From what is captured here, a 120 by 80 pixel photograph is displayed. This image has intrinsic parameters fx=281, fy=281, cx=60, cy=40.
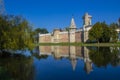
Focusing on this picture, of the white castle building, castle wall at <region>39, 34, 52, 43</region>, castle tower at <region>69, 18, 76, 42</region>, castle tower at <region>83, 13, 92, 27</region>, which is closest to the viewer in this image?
the white castle building

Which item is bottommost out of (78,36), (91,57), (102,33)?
(91,57)

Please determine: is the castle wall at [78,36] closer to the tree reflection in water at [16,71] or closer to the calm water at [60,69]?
the calm water at [60,69]

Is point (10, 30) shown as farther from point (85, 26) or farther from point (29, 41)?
point (85, 26)

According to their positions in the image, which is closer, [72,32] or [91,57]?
[91,57]

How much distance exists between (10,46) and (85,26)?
316ft

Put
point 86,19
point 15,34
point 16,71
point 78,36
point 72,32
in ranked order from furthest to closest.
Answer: point 72,32 < point 78,36 < point 86,19 < point 15,34 < point 16,71

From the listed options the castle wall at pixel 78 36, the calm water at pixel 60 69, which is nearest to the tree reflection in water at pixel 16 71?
the calm water at pixel 60 69

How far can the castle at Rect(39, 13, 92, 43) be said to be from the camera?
12262 cm

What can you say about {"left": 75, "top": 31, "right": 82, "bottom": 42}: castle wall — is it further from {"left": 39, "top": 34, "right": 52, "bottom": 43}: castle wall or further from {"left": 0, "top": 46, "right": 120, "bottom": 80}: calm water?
{"left": 0, "top": 46, "right": 120, "bottom": 80}: calm water

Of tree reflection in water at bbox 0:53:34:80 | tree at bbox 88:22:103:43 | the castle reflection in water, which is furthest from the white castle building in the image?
tree reflection in water at bbox 0:53:34:80

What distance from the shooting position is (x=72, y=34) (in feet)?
448

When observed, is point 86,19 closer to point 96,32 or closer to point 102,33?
point 102,33

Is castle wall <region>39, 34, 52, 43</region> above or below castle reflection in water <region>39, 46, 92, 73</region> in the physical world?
above

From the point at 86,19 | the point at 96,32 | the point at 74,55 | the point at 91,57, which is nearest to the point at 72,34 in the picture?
the point at 86,19
